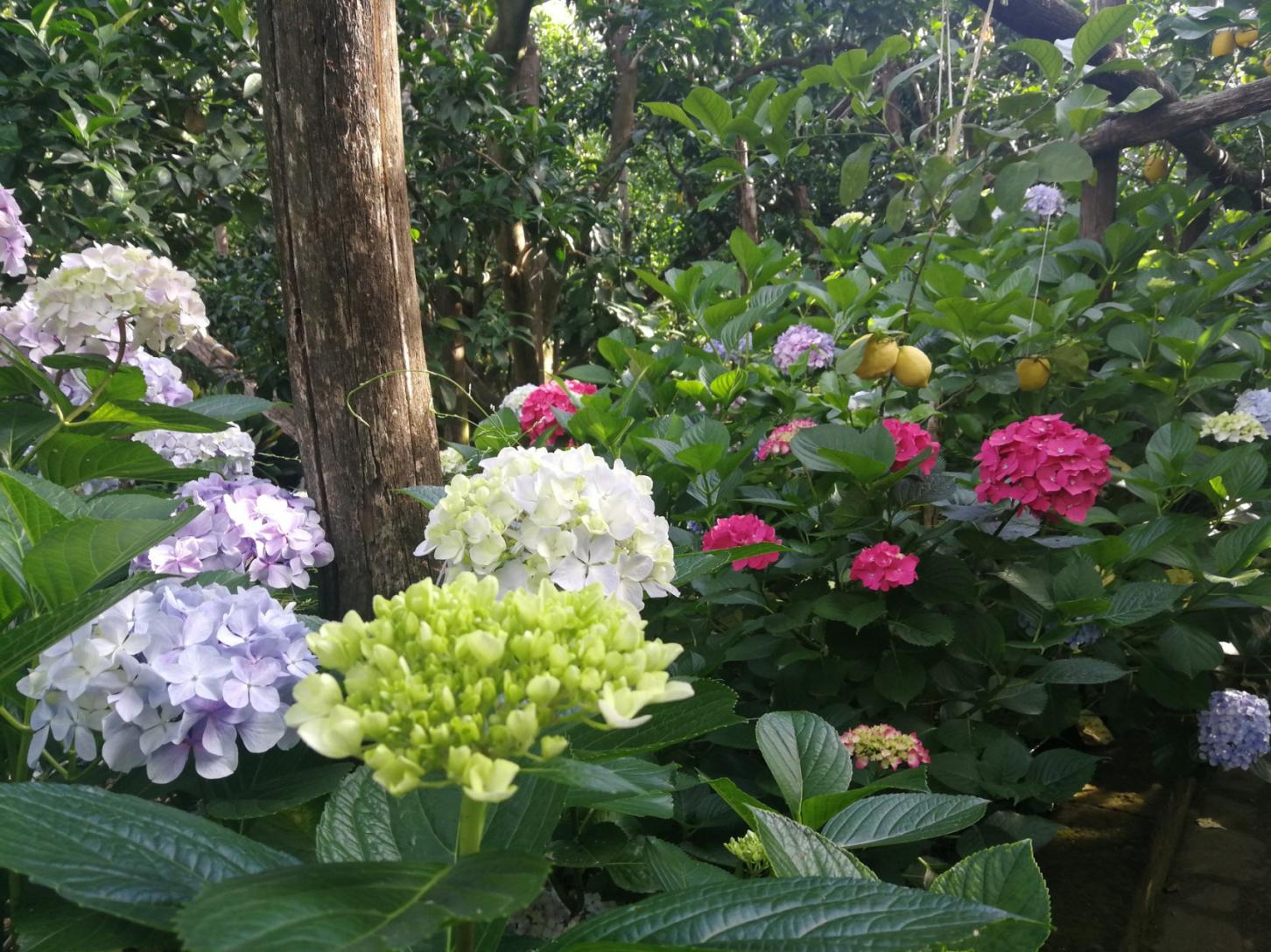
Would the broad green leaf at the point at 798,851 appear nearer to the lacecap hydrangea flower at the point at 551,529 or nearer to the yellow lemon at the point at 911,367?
the lacecap hydrangea flower at the point at 551,529

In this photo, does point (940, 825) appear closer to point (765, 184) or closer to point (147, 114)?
point (147, 114)

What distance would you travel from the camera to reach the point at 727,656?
151cm

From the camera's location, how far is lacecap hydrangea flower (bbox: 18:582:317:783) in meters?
0.70

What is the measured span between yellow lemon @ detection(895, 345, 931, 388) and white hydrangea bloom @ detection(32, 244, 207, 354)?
1.22 meters

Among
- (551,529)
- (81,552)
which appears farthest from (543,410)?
(81,552)

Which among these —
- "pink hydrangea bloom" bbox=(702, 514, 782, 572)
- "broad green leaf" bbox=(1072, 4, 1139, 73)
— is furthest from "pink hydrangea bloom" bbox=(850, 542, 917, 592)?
"broad green leaf" bbox=(1072, 4, 1139, 73)

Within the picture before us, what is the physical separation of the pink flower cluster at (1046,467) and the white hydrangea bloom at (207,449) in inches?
54.3

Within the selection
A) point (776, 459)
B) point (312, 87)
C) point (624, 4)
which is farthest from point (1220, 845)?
point (624, 4)

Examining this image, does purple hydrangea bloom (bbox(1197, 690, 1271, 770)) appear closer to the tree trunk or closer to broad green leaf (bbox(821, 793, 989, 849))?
broad green leaf (bbox(821, 793, 989, 849))

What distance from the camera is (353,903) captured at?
16.2 inches

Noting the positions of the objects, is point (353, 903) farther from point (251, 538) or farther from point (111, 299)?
point (111, 299)

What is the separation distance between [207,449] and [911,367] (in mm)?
1374

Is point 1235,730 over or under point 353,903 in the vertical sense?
under

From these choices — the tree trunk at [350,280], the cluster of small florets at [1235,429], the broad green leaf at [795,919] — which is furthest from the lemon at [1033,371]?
the broad green leaf at [795,919]
